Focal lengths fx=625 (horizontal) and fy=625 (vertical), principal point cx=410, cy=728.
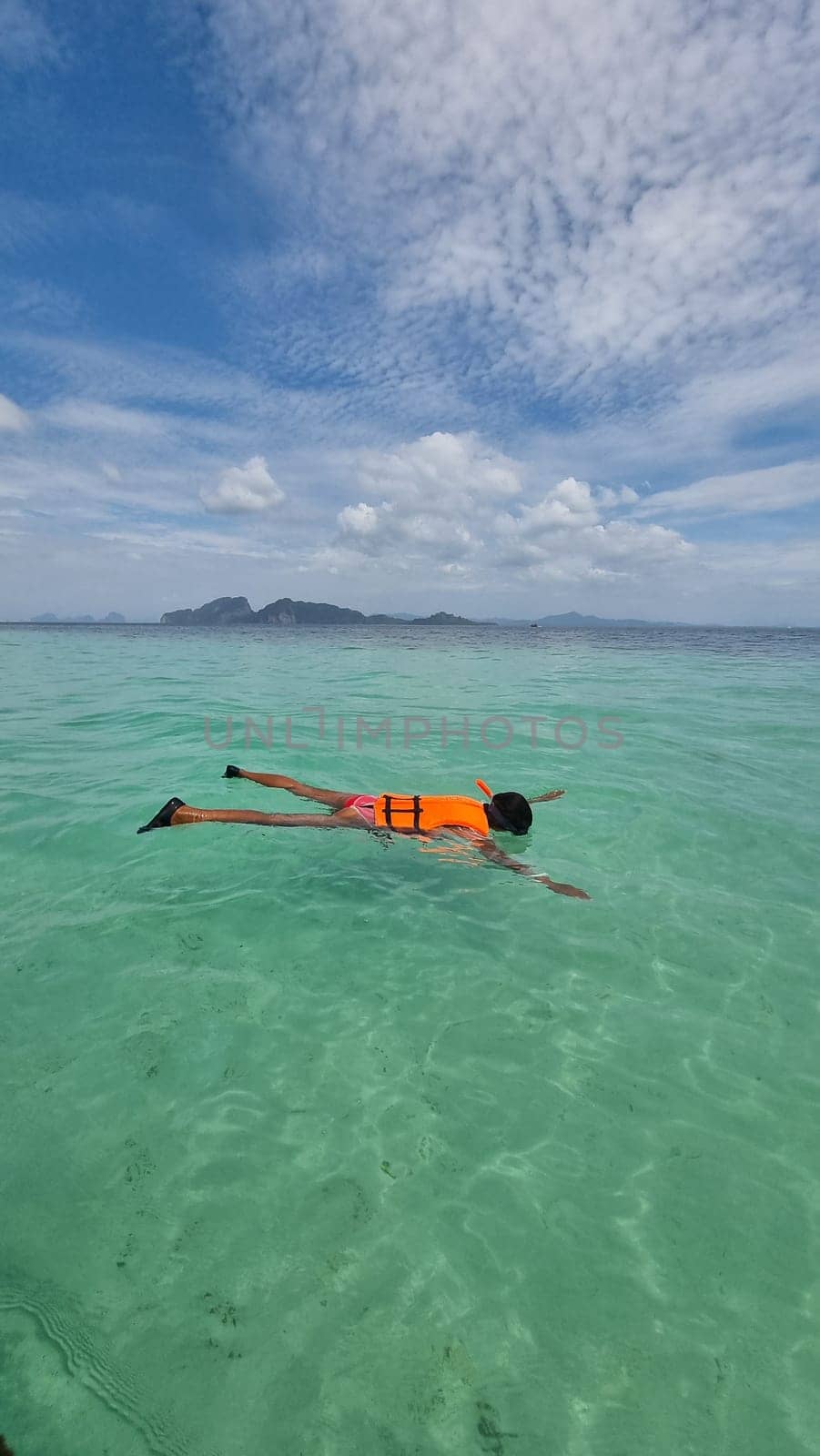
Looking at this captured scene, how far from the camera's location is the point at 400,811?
27.7 ft

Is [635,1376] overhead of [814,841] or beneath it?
beneath

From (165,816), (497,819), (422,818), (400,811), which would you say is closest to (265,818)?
(165,816)

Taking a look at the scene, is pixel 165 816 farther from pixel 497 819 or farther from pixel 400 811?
pixel 497 819

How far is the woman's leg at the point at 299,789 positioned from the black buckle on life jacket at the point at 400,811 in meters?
1.35

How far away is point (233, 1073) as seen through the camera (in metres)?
4.77

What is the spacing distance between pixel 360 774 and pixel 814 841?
7.85 m

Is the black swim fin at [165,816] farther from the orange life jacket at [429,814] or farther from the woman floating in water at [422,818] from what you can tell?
the orange life jacket at [429,814]

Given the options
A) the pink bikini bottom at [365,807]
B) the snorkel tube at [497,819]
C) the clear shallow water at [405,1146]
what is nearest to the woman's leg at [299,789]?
the pink bikini bottom at [365,807]

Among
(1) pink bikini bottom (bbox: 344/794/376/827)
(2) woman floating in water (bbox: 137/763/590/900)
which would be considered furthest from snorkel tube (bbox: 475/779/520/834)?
(1) pink bikini bottom (bbox: 344/794/376/827)

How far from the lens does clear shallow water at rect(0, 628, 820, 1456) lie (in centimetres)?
296

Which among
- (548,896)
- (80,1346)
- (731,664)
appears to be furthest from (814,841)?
(731,664)

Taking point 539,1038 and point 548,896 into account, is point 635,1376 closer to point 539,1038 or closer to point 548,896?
point 539,1038

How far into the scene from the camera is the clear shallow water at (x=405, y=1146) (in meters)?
2.96

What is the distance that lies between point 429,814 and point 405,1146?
444cm
